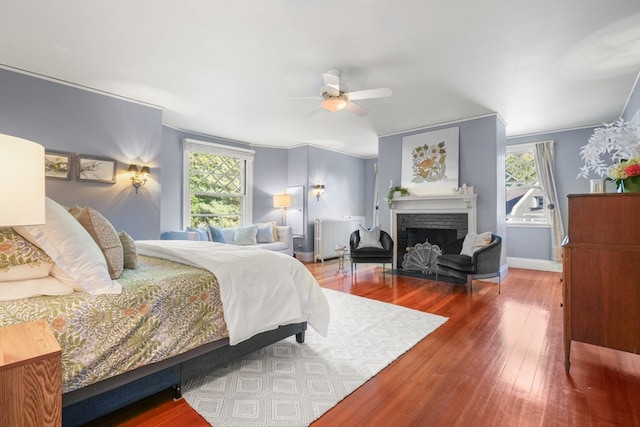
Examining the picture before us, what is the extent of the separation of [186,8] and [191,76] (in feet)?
3.99

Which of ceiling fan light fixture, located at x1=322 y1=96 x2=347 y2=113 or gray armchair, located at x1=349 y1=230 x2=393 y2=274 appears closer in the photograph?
ceiling fan light fixture, located at x1=322 y1=96 x2=347 y2=113

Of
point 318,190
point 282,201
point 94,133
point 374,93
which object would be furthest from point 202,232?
point 374,93

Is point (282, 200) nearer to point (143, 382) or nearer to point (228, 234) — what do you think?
point (228, 234)

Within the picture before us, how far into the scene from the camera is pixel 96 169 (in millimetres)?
3789

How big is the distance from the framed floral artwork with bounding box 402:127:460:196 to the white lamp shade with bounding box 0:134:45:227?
5079 millimetres

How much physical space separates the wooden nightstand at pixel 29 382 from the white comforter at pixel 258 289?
0.91 m

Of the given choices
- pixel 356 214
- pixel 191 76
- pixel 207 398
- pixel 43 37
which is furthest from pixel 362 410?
pixel 356 214

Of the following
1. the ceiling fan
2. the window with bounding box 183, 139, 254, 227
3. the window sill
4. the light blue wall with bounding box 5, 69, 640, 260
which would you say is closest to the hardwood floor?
the light blue wall with bounding box 5, 69, 640, 260

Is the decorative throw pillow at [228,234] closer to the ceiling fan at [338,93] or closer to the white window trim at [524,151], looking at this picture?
the ceiling fan at [338,93]

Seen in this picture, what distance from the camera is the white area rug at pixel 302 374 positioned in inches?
64.8

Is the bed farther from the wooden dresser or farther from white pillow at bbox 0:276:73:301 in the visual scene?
the wooden dresser

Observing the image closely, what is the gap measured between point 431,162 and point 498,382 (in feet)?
12.9

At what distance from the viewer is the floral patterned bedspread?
127 cm

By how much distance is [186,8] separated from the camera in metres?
2.25
